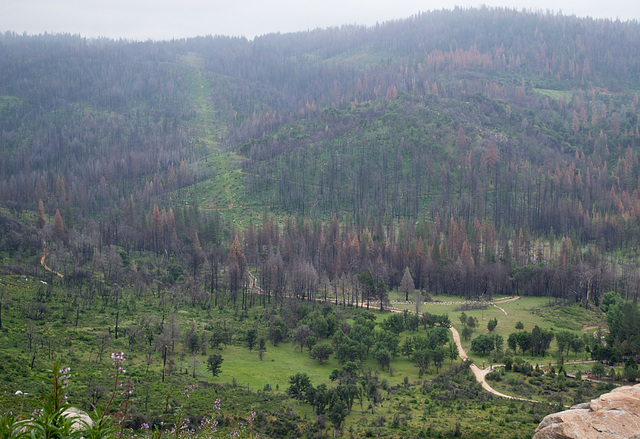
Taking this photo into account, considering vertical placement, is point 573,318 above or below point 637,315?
below

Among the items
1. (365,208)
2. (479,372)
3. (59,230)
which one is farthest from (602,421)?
(365,208)

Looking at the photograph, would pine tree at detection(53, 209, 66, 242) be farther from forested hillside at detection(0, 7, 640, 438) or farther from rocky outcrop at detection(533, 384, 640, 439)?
rocky outcrop at detection(533, 384, 640, 439)

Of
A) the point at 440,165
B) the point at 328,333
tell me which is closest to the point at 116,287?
the point at 328,333

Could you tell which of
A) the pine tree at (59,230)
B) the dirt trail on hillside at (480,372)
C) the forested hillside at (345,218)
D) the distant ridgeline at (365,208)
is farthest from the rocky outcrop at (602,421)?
the pine tree at (59,230)

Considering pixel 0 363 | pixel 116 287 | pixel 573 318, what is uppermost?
pixel 0 363

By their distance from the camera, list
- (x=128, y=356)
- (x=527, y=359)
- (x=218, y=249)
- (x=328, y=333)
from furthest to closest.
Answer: (x=218, y=249) < (x=328, y=333) < (x=527, y=359) < (x=128, y=356)

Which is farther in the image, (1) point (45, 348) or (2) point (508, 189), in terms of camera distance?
(2) point (508, 189)

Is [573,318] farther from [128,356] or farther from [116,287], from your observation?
[116,287]

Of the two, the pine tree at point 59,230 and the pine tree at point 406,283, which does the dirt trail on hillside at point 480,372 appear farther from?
the pine tree at point 59,230
